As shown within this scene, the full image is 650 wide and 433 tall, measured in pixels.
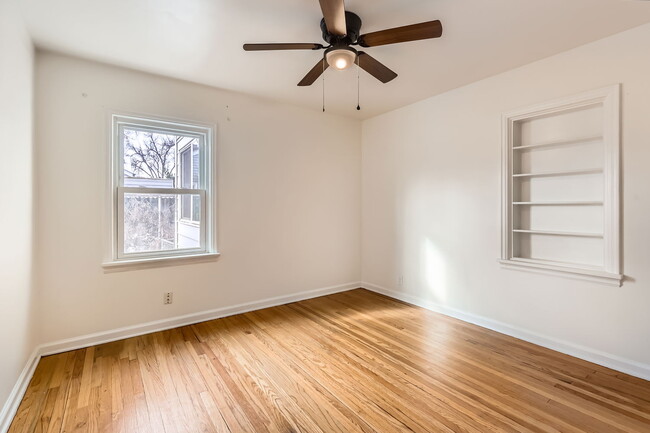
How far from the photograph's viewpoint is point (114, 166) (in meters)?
2.87

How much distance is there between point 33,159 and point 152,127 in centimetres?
98

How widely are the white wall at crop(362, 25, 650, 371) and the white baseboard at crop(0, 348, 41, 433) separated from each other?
3.63 metres

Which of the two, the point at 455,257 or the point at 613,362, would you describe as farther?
the point at 455,257

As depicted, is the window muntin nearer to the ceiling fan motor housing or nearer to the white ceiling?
the white ceiling

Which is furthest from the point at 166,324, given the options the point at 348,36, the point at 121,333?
the point at 348,36

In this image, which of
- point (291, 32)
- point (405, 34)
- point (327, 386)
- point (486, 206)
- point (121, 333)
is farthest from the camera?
point (486, 206)

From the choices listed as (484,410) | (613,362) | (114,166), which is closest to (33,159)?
(114,166)

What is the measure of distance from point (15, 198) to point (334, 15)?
2.30m

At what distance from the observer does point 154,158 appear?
312 centimetres

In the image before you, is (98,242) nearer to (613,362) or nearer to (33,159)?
(33,159)

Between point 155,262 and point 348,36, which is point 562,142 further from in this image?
point 155,262

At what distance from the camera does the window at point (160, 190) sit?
2920 mm

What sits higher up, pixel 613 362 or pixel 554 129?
pixel 554 129

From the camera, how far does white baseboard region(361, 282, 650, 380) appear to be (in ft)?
7.43
